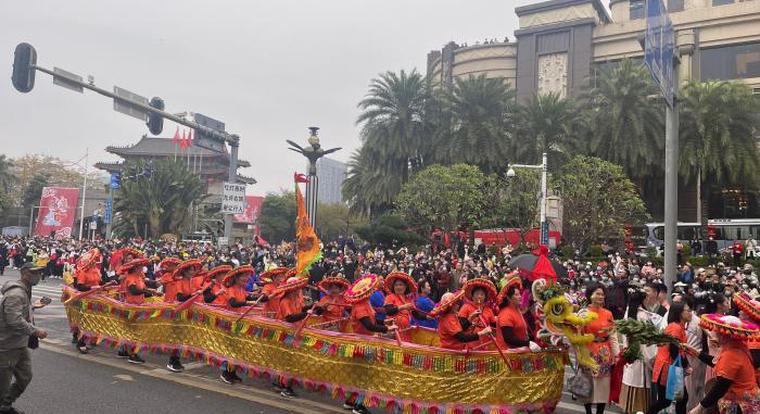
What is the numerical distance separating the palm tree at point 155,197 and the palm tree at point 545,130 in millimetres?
24082

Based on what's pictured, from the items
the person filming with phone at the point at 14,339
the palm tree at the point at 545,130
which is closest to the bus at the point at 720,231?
the palm tree at the point at 545,130

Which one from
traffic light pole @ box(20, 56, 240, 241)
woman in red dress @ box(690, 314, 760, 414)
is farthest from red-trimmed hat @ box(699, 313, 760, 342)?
traffic light pole @ box(20, 56, 240, 241)

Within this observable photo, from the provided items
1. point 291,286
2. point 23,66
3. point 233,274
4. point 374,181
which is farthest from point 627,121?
point 291,286

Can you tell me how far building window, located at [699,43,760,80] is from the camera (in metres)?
40.6

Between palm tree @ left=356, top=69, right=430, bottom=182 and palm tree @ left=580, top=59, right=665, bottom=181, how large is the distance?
394 inches

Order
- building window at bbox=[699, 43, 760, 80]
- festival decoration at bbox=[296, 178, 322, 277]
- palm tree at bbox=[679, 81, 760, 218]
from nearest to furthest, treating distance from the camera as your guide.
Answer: festival decoration at bbox=[296, 178, 322, 277] < palm tree at bbox=[679, 81, 760, 218] < building window at bbox=[699, 43, 760, 80]

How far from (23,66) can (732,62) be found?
4255 cm

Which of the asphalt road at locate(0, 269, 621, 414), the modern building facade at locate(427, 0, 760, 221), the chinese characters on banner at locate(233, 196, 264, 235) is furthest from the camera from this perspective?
the chinese characters on banner at locate(233, 196, 264, 235)

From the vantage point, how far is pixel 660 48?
11469mm

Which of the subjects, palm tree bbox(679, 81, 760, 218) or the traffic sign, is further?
palm tree bbox(679, 81, 760, 218)

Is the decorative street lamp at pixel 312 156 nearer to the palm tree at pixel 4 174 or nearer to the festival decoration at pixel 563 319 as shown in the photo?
the festival decoration at pixel 563 319

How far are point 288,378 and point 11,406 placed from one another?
115 inches

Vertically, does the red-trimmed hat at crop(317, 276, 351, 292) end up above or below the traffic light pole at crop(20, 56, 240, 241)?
below

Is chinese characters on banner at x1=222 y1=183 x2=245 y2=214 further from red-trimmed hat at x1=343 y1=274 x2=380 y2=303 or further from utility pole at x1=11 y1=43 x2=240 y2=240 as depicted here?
red-trimmed hat at x1=343 y1=274 x2=380 y2=303
